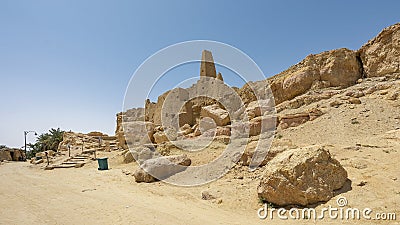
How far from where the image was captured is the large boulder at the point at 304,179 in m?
4.61

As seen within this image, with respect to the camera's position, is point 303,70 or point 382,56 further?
point 303,70

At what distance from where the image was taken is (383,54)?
15.0 meters

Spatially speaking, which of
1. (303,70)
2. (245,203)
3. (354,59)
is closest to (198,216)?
(245,203)

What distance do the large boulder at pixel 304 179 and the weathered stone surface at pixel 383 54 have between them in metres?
14.2

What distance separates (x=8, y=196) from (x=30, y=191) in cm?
59

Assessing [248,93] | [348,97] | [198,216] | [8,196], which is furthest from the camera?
[248,93]

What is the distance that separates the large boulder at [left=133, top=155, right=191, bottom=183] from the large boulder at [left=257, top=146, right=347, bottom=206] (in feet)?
13.1

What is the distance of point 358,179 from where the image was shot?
4.97 m

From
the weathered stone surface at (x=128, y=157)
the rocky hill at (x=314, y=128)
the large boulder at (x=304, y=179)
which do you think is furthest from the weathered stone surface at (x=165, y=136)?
the large boulder at (x=304, y=179)

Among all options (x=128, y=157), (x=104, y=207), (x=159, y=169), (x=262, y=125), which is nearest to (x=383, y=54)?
(x=262, y=125)

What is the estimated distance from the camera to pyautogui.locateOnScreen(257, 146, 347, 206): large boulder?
461 cm

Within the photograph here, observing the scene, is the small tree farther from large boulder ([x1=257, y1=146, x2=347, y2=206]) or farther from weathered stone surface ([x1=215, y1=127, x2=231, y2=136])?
large boulder ([x1=257, y1=146, x2=347, y2=206])

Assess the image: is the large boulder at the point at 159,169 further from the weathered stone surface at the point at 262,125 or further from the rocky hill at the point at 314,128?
the weathered stone surface at the point at 262,125

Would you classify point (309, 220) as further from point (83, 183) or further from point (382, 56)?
point (382, 56)
